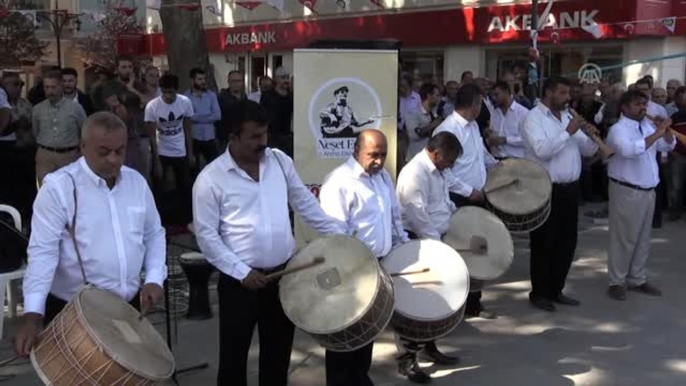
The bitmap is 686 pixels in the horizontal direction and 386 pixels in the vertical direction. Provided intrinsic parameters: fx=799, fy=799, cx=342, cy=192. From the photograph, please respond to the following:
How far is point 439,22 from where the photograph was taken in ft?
63.3

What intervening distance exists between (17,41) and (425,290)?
28529 millimetres

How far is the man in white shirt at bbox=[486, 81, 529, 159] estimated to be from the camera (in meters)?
8.51

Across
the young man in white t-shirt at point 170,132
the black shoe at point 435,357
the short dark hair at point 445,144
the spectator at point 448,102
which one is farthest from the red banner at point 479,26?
the black shoe at point 435,357

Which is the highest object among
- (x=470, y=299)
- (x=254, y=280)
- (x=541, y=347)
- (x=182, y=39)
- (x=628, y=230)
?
(x=182, y=39)

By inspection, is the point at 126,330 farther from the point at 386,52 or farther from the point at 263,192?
the point at 386,52

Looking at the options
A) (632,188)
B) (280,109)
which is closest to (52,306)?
(632,188)

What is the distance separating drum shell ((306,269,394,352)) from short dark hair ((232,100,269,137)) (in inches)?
37.1

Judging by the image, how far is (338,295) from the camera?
383 cm

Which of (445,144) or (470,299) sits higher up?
(445,144)

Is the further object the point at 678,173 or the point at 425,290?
the point at 678,173

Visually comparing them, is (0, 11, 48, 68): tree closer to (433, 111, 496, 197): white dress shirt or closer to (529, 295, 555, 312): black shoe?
(433, 111, 496, 197): white dress shirt

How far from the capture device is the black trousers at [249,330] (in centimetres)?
388

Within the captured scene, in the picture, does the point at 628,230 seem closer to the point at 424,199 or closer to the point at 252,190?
the point at 424,199

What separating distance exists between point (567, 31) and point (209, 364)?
13.4 metres
